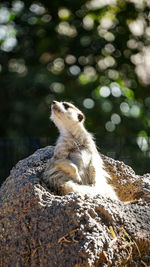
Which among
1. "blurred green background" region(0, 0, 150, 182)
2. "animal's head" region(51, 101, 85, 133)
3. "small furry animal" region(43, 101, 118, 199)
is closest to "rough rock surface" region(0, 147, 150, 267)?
"small furry animal" region(43, 101, 118, 199)

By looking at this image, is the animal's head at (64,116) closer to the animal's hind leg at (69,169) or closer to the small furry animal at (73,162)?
the small furry animal at (73,162)

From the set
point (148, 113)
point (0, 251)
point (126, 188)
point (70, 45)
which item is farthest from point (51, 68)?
point (0, 251)

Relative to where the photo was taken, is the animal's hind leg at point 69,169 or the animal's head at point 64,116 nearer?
the animal's hind leg at point 69,169

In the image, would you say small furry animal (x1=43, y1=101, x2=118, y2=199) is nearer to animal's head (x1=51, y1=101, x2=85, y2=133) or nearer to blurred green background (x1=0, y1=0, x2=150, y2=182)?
animal's head (x1=51, y1=101, x2=85, y2=133)

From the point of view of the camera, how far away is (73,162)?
444 cm

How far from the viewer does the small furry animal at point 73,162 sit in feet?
13.5

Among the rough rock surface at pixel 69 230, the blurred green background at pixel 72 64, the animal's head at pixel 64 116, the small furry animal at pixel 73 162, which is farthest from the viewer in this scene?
the blurred green background at pixel 72 64

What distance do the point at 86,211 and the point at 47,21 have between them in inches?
343

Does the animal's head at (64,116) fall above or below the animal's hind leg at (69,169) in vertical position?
above

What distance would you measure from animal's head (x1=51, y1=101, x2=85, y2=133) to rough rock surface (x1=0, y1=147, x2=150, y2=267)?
110 cm

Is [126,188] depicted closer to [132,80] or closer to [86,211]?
[86,211]

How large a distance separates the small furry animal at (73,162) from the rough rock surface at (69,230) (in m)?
0.26

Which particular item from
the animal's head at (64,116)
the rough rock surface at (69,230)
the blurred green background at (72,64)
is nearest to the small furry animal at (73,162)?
the animal's head at (64,116)

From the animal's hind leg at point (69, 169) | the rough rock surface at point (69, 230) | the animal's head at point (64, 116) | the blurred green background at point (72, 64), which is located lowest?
the rough rock surface at point (69, 230)
